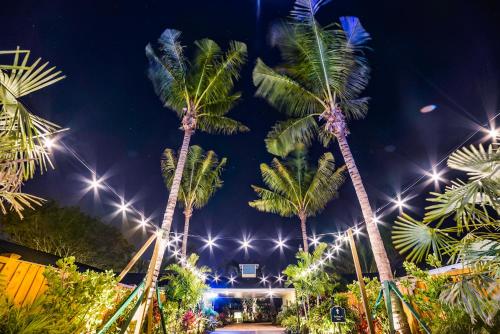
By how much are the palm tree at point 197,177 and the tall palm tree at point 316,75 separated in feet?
25.1

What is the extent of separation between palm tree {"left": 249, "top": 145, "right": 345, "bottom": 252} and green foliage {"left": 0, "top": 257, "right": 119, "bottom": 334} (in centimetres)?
1161

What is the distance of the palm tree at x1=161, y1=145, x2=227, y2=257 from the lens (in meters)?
15.8

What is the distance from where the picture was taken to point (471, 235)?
3533mm

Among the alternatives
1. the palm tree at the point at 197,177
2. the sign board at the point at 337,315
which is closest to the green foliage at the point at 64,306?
the sign board at the point at 337,315

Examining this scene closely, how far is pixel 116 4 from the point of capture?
908 centimetres

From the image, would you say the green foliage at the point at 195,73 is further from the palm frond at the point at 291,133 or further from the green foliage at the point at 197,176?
the green foliage at the point at 197,176

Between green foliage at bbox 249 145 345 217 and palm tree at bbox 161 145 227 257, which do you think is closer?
green foliage at bbox 249 145 345 217

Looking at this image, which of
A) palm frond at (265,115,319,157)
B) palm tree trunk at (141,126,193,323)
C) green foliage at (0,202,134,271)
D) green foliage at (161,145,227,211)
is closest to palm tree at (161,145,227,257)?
green foliage at (161,145,227,211)

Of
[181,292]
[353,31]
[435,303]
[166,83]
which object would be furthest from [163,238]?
[353,31]

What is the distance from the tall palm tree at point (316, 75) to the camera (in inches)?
324

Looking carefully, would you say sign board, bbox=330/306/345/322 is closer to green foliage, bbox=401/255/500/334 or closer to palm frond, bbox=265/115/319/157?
green foliage, bbox=401/255/500/334

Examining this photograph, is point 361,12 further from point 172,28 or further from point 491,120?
point 172,28

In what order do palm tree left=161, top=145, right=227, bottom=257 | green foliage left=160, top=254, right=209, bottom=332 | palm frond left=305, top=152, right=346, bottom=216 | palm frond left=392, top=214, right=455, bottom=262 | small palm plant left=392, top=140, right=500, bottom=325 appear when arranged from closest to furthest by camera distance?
small palm plant left=392, top=140, right=500, bottom=325, palm frond left=392, top=214, right=455, bottom=262, green foliage left=160, top=254, right=209, bottom=332, palm frond left=305, top=152, right=346, bottom=216, palm tree left=161, top=145, right=227, bottom=257

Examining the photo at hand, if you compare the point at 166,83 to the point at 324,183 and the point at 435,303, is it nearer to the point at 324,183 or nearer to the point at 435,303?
the point at 324,183
